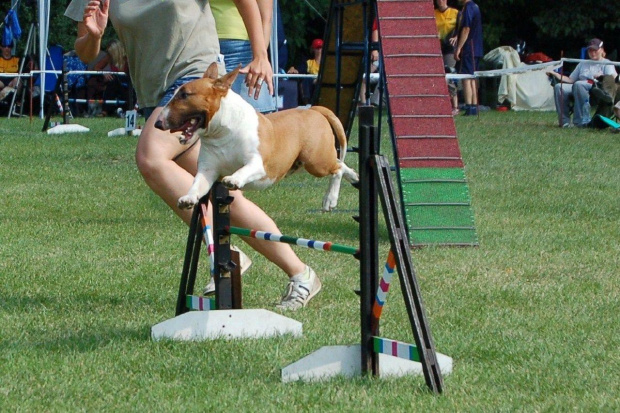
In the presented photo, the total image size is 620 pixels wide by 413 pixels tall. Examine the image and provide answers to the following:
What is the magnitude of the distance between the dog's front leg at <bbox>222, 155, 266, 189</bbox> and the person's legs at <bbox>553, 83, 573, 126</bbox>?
13507 millimetres

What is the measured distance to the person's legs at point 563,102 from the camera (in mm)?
17250

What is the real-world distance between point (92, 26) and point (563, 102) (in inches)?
535

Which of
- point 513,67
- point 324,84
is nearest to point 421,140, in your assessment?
point 324,84

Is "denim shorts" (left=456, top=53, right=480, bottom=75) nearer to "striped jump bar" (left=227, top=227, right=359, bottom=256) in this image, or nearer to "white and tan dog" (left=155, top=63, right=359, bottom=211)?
"white and tan dog" (left=155, top=63, right=359, bottom=211)

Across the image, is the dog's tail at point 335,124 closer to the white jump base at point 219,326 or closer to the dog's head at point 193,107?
the dog's head at point 193,107

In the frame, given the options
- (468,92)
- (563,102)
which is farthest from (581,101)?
(468,92)

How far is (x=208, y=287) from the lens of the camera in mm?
5418

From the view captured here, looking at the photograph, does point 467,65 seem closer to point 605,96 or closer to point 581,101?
point 581,101

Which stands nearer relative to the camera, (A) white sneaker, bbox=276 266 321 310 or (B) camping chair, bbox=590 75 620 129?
(A) white sneaker, bbox=276 266 321 310

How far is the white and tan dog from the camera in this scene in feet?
13.9

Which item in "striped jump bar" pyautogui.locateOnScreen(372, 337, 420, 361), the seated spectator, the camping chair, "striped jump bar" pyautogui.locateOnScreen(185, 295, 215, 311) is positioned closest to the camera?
"striped jump bar" pyautogui.locateOnScreen(372, 337, 420, 361)

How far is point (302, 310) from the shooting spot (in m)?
5.18

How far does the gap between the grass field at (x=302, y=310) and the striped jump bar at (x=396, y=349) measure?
126mm

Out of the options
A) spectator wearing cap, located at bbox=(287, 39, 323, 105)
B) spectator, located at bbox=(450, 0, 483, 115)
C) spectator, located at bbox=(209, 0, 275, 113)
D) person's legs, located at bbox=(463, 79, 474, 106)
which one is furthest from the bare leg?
spectator wearing cap, located at bbox=(287, 39, 323, 105)
